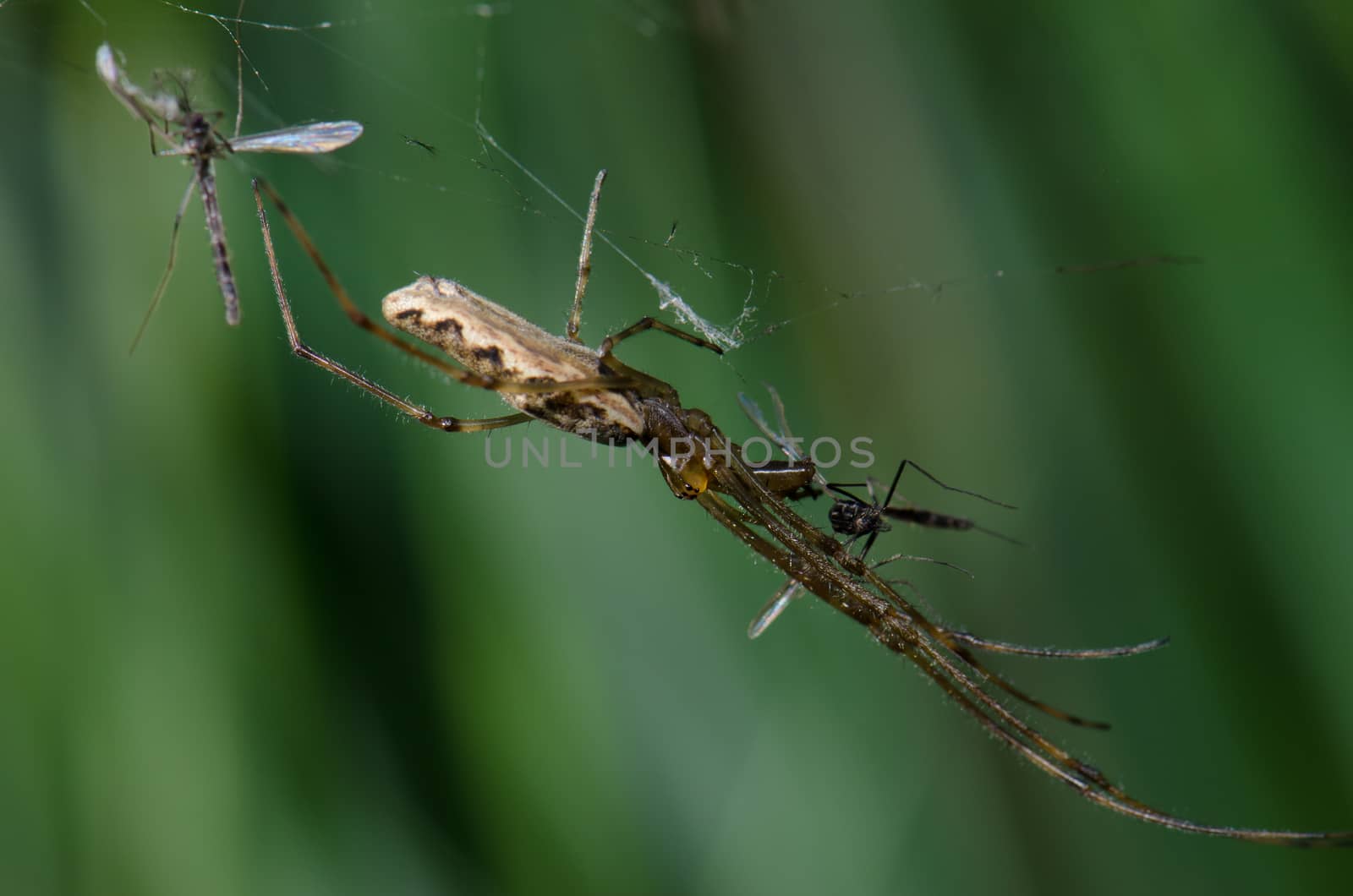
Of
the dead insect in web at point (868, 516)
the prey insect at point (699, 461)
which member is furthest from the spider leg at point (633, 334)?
the dead insect in web at point (868, 516)

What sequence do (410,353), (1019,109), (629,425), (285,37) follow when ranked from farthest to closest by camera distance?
(1019,109) < (285,37) < (629,425) < (410,353)

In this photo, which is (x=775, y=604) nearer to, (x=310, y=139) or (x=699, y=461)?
(x=699, y=461)

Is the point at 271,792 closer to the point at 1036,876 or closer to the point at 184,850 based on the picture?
the point at 184,850

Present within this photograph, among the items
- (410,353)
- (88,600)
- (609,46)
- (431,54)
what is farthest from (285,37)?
(88,600)

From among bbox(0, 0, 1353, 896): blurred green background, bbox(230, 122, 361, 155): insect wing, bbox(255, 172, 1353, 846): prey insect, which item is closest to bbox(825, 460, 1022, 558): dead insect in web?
bbox(255, 172, 1353, 846): prey insect

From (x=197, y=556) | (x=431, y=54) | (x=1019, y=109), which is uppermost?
(x=1019, y=109)
